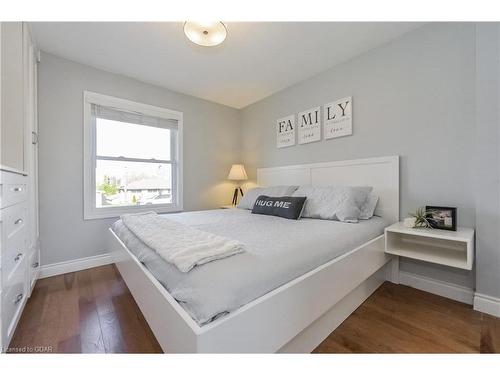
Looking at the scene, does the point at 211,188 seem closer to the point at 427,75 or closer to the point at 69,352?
the point at 69,352

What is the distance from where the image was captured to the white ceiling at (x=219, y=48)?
1.90 meters

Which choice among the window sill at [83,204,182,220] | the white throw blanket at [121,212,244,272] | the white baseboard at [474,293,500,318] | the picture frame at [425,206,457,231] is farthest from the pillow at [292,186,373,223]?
the window sill at [83,204,182,220]

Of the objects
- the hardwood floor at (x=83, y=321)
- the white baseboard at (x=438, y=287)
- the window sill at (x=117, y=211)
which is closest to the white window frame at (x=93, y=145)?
the window sill at (x=117, y=211)

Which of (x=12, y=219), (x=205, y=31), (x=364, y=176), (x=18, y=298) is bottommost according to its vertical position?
(x=18, y=298)

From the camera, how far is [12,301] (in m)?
1.25

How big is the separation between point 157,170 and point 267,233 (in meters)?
2.27

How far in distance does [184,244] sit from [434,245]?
206 centimetres

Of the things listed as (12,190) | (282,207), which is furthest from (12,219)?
(282,207)

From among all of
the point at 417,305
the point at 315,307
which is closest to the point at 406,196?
the point at 417,305

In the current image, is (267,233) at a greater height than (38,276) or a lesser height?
greater

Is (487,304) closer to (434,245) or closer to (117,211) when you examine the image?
(434,245)

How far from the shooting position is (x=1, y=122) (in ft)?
4.87

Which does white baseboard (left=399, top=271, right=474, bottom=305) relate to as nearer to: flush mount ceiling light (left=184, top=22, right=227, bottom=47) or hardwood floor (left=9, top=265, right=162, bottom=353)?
hardwood floor (left=9, top=265, right=162, bottom=353)

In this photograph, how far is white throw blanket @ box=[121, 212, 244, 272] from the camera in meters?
0.94
